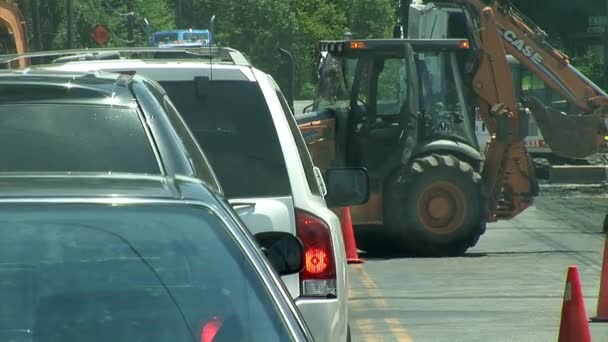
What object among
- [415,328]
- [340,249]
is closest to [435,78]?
[415,328]

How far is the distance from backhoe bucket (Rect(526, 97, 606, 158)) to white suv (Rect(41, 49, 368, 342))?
1408cm

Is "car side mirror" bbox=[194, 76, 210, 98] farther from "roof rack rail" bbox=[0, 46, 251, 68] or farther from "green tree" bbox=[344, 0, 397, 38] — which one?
"green tree" bbox=[344, 0, 397, 38]

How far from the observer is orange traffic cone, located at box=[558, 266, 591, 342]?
8664 mm

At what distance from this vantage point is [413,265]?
15.4 metres

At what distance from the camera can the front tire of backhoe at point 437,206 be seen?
53.2 feet

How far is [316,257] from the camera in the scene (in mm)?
6066

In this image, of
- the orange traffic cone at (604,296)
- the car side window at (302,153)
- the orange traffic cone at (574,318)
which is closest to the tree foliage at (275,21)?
the orange traffic cone at (604,296)

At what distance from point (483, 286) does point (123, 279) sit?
1005cm

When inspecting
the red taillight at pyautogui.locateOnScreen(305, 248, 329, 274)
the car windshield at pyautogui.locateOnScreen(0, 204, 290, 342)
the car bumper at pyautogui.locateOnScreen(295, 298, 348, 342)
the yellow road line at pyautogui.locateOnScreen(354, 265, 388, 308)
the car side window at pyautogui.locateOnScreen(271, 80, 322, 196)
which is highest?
the car windshield at pyautogui.locateOnScreen(0, 204, 290, 342)

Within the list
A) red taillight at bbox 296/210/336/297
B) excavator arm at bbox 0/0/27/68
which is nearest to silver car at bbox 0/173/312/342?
red taillight at bbox 296/210/336/297

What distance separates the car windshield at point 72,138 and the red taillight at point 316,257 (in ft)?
3.51

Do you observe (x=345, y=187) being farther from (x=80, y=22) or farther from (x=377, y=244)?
(x=80, y=22)

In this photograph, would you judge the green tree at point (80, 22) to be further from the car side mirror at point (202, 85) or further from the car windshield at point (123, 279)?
the car windshield at point (123, 279)

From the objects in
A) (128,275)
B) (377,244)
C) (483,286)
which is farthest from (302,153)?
(377,244)
